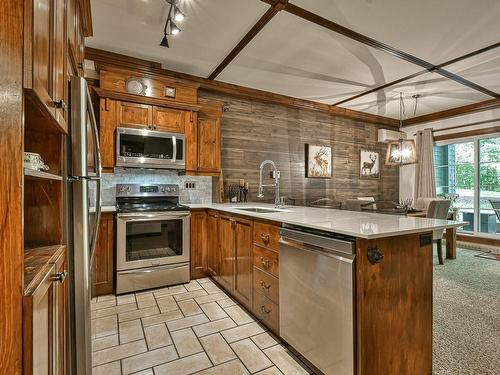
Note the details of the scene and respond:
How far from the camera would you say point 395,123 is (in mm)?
6055

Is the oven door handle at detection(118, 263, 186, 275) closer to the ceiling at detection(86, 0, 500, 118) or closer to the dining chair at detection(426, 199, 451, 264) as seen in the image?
the ceiling at detection(86, 0, 500, 118)

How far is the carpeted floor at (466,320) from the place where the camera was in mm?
1737

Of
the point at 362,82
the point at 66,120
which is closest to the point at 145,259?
the point at 66,120

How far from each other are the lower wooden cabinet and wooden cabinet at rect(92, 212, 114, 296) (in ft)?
5.32

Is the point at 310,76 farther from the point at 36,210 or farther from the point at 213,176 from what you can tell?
the point at 36,210

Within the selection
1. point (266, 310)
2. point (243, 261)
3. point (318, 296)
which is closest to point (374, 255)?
point (318, 296)

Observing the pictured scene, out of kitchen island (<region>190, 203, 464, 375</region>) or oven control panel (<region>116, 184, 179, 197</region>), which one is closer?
kitchen island (<region>190, 203, 464, 375</region>)

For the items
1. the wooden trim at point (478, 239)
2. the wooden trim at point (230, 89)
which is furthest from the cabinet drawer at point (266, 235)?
the wooden trim at point (478, 239)

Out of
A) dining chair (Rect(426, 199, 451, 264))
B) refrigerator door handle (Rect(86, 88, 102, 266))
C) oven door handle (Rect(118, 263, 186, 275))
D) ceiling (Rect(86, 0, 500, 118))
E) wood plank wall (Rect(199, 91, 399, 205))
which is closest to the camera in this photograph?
refrigerator door handle (Rect(86, 88, 102, 266))

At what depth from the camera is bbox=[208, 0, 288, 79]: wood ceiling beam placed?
225 centimetres

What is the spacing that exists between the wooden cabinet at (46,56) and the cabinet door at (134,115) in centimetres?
181

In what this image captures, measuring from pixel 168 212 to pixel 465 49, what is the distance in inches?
148

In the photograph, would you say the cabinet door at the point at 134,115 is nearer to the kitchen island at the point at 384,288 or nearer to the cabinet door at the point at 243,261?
the cabinet door at the point at 243,261

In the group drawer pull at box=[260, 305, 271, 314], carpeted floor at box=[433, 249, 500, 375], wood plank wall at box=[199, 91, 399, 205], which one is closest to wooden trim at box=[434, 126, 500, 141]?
wood plank wall at box=[199, 91, 399, 205]
